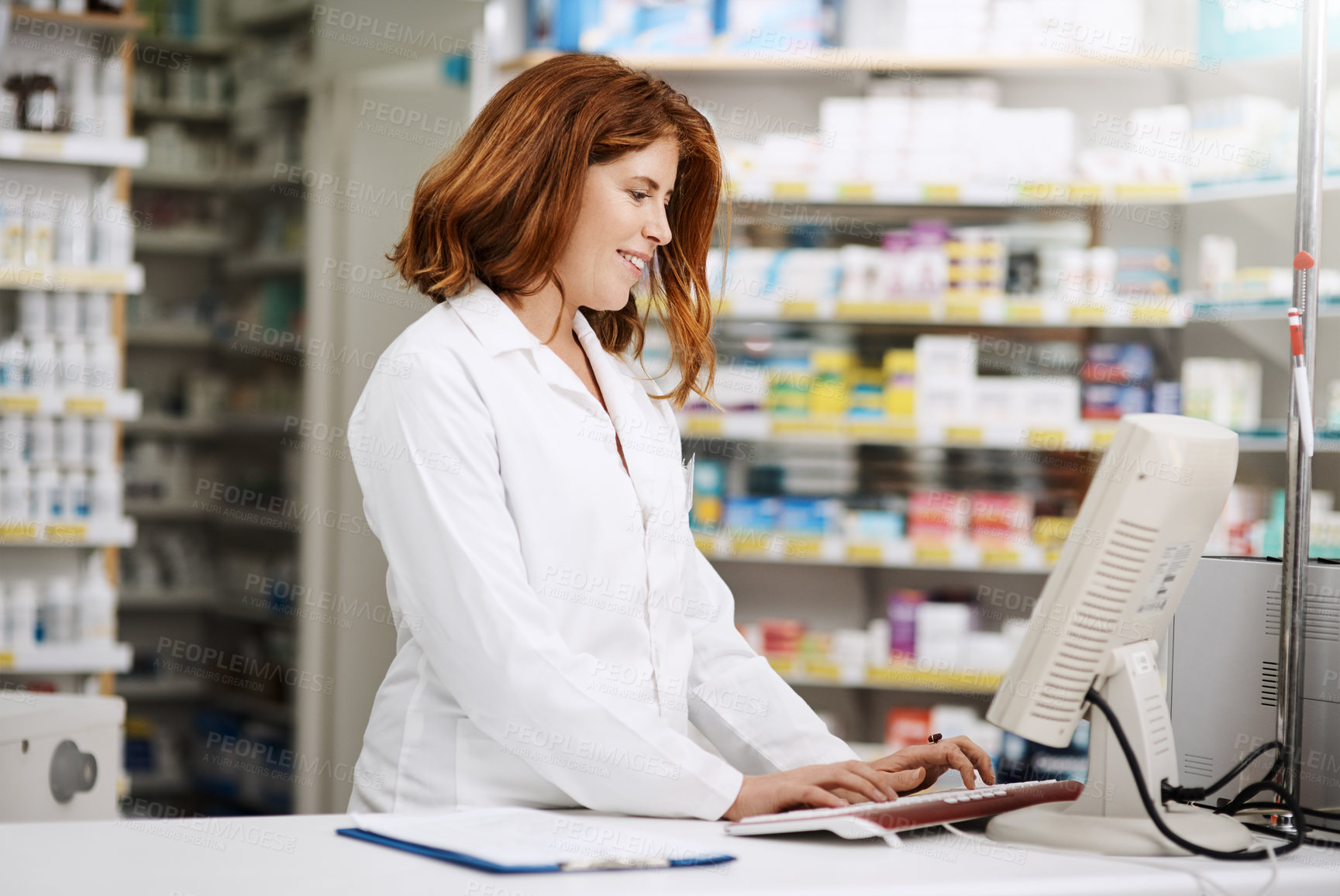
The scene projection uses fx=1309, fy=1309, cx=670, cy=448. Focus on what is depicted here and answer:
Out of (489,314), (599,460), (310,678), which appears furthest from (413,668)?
(310,678)

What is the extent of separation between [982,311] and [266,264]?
282 cm

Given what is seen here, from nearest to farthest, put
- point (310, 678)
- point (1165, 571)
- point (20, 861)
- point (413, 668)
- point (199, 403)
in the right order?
point (20, 861) → point (1165, 571) → point (413, 668) → point (310, 678) → point (199, 403)

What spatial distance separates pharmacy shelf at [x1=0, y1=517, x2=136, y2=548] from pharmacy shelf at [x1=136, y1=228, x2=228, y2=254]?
1902 millimetres

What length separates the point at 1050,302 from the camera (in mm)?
4141

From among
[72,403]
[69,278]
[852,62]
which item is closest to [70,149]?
[69,278]

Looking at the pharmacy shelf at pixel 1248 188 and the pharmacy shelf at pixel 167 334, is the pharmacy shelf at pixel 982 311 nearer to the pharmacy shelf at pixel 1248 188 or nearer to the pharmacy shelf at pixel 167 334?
the pharmacy shelf at pixel 1248 188

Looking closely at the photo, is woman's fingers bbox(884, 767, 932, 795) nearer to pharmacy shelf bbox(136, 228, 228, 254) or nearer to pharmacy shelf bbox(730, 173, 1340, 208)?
pharmacy shelf bbox(730, 173, 1340, 208)

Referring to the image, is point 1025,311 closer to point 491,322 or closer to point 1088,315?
point 1088,315

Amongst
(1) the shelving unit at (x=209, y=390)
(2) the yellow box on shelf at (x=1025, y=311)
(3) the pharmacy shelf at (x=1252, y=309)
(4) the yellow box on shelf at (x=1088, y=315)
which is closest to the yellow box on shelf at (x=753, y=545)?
(2) the yellow box on shelf at (x=1025, y=311)

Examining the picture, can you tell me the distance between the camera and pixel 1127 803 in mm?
1309

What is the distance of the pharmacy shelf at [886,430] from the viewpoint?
13.7 feet

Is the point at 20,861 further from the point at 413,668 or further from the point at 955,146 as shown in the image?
the point at 955,146

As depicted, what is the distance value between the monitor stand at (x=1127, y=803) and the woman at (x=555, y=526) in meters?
0.20

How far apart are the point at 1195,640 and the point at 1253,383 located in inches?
119
